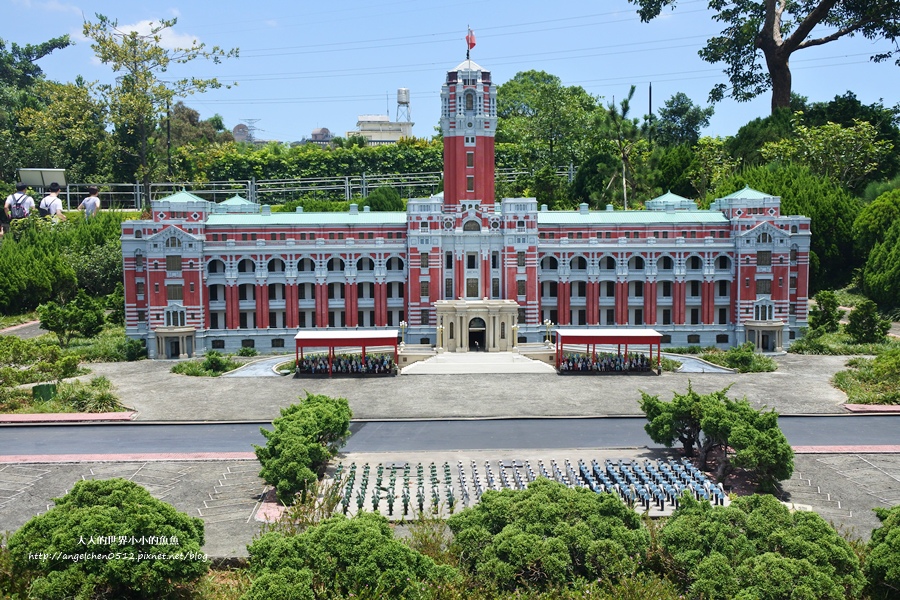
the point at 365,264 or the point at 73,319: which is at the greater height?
the point at 365,264

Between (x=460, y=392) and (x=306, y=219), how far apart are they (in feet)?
88.4

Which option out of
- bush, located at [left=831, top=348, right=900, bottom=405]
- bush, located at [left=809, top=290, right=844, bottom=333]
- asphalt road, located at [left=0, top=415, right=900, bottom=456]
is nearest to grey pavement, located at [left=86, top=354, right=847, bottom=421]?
bush, located at [left=831, top=348, right=900, bottom=405]

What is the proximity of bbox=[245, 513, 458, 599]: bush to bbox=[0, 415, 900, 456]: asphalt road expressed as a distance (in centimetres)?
1971

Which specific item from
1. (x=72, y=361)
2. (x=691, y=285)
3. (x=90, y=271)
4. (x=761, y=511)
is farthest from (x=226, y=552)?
(x=90, y=271)

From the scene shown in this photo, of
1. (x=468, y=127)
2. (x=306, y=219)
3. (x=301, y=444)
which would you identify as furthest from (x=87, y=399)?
(x=468, y=127)

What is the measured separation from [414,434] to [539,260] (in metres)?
33.3

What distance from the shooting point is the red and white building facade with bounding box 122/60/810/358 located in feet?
251

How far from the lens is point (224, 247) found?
77688mm

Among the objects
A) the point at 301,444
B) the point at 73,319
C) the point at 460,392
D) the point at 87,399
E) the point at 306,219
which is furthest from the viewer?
the point at 306,219

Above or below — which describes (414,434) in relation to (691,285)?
below

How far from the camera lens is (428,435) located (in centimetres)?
4869

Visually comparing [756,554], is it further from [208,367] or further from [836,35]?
[836,35]

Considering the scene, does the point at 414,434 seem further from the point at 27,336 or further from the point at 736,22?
the point at 736,22

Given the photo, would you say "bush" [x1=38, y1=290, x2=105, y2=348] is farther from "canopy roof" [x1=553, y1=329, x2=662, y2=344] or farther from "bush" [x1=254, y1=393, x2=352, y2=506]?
"bush" [x1=254, y1=393, x2=352, y2=506]
